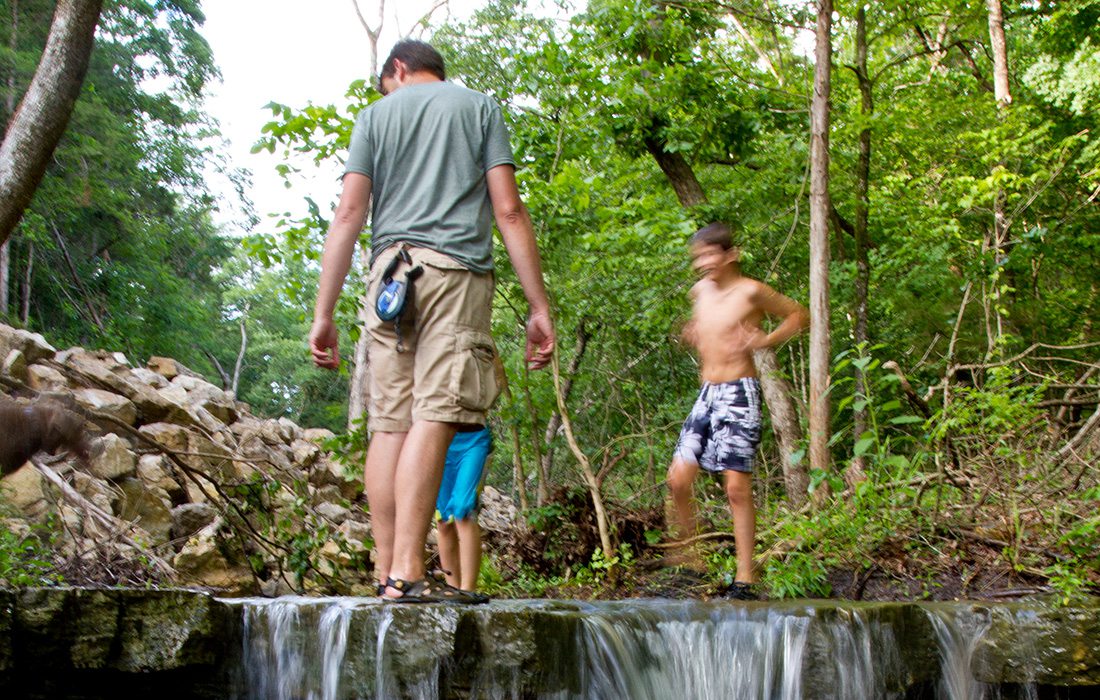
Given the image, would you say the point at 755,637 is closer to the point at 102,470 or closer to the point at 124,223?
the point at 102,470

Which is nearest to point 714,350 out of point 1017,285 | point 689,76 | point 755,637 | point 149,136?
point 755,637

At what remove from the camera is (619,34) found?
35.4 feet

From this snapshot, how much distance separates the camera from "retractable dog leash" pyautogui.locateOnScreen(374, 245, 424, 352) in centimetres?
363

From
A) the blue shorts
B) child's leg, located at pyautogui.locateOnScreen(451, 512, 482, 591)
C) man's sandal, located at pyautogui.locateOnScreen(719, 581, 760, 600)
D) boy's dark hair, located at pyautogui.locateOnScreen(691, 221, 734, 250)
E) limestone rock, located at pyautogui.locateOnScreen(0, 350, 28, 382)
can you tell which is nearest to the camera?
the blue shorts

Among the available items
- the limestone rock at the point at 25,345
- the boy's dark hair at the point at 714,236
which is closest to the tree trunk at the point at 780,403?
the boy's dark hair at the point at 714,236

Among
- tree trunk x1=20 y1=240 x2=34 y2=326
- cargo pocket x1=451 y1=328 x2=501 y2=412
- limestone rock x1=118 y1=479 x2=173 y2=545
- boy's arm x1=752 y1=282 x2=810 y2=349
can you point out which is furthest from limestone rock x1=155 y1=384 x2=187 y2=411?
tree trunk x1=20 y1=240 x2=34 y2=326

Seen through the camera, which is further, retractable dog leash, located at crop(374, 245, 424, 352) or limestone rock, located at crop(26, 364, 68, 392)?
limestone rock, located at crop(26, 364, 68, 392)

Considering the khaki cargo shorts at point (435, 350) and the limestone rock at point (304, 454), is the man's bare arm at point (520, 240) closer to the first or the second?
the khaki cargo shorts at point (435, 350)

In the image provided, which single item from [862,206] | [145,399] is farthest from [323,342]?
[862,206]

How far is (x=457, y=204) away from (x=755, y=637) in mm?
2030

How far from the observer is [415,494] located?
358cm

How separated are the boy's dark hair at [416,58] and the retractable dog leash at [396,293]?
2.67 ft

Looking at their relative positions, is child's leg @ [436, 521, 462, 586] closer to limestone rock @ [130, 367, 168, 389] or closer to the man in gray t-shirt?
the man in gray t-shirt

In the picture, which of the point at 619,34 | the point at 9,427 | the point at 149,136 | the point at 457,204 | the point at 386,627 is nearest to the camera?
the point at 386,627
